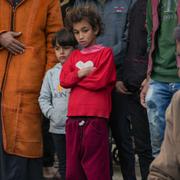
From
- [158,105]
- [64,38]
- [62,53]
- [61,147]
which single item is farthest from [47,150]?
[158,105]

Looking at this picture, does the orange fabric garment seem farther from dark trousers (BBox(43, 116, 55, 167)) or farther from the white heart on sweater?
dark trousers (BBox(43, 116, 55, 167))

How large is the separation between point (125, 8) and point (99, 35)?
34 centimetres

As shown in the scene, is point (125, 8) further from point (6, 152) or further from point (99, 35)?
point (6, 152)

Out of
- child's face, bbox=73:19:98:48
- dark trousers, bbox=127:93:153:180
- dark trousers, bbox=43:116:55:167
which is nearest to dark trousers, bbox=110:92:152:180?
dark trousers, bbox=127:93:153:180

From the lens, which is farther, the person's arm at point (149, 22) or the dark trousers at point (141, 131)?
the dark trousers at point (141, 131)

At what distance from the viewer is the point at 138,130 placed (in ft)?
17.4

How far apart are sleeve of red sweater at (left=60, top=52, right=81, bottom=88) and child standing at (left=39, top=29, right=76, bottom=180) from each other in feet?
0.78

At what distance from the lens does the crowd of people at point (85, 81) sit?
4797mm

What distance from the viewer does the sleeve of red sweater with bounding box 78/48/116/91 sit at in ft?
16.1

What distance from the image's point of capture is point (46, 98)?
17.3 ft

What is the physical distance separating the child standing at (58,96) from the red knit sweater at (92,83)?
0.29 meters

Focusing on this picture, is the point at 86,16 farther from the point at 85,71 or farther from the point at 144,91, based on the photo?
the point at 144,91

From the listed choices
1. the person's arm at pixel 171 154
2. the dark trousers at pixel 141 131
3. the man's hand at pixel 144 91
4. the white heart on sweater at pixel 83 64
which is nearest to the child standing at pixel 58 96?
the white heart on sweater at pixel 83 64

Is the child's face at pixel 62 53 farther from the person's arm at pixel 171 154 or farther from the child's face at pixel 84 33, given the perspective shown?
the person's arm at pixel 171 154
